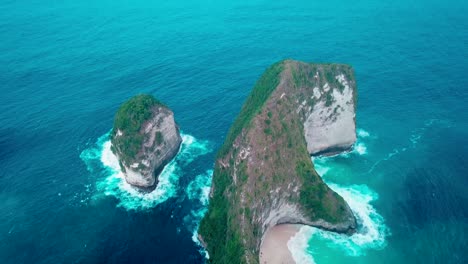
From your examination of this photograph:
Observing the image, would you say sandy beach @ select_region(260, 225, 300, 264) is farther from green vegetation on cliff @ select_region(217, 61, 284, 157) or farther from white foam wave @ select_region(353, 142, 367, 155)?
white foam wave @ select_region(353, 142, 367, 155)


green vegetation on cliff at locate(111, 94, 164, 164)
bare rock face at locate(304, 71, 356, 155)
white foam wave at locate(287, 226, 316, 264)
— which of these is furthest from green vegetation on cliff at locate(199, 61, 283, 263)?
green vegetation on cliff at locate(111, 94, 164, 164)

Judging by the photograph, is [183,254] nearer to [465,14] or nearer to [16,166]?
[16,166]

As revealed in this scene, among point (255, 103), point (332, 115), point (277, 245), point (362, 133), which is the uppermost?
point (255, 103)

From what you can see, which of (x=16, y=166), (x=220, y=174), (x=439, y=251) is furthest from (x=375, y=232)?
(x=16, y=166)

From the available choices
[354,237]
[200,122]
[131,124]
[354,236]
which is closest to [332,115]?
[354,236]

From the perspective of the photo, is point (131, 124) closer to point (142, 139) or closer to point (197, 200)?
point (142, 139)

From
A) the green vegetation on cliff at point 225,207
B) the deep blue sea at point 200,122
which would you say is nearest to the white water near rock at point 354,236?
the deep blue sea at point 200,122
